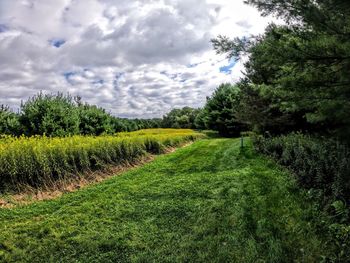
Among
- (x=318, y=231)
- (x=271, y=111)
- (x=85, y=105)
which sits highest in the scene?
(x=85, y=105)

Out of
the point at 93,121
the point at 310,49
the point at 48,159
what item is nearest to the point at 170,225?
the point at 310,49

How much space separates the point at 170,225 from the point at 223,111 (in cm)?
2819

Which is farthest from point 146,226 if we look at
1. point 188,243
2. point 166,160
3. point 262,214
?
point 166,160

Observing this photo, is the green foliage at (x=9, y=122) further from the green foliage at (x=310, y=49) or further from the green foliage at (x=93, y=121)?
the green foliage at (x=310, y=49)

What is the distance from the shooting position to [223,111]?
3291 cm

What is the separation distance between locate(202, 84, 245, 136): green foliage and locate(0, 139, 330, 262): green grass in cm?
2475

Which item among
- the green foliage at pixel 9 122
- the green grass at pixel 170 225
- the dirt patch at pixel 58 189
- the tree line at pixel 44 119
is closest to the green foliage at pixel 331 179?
the green grass at pixel 170 225

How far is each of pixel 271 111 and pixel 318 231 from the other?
32.8 feet

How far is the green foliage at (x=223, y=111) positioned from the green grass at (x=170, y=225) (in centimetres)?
2475

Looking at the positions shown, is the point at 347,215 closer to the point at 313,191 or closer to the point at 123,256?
the point at 313,191

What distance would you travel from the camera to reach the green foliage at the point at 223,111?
32750 millimetres

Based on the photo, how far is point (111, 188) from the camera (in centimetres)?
792

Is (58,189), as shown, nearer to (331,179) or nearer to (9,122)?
(331,179)

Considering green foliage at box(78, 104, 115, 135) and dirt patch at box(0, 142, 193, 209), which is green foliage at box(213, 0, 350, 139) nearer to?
dirt patch at box(0, 142, 193, 209)
